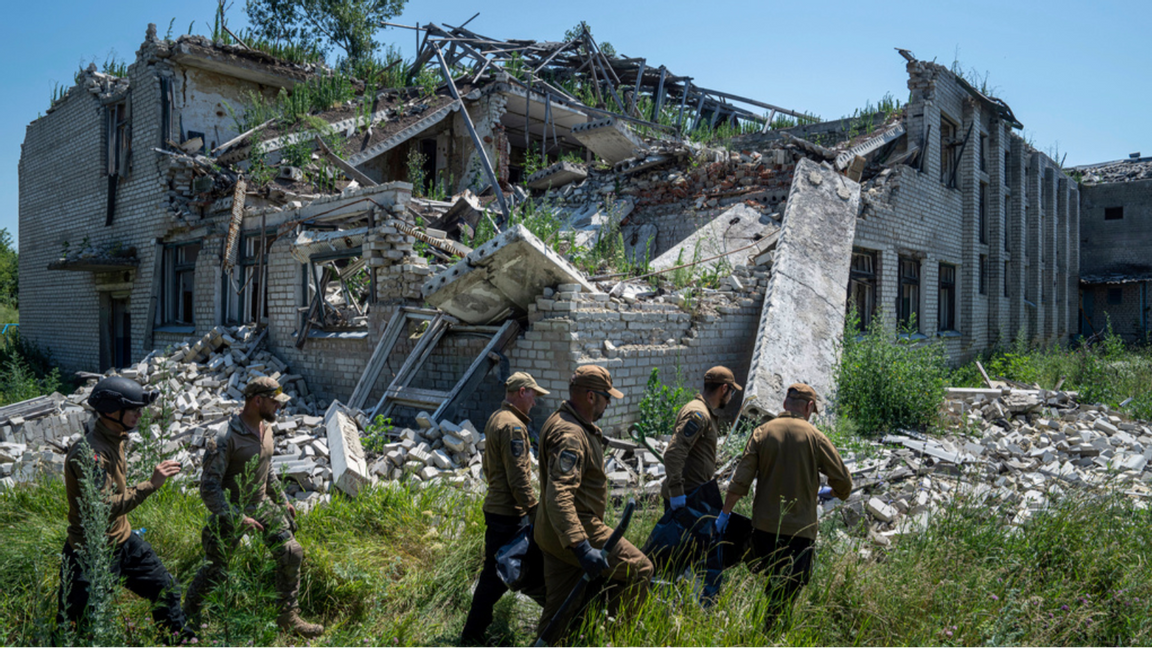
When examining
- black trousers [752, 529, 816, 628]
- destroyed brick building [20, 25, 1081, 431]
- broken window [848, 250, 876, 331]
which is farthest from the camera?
broken window [848, 250, 876, 331]

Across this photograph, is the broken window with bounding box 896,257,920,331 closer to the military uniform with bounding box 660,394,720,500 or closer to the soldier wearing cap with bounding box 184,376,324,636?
the military uniform with bounding box 660,394,720,500

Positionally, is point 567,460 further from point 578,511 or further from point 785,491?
point 785,491

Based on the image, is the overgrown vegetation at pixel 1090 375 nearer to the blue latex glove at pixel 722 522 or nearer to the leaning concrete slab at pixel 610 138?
the leaning concrete slab at pixel 610 138

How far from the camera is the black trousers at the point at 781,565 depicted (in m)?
3.43

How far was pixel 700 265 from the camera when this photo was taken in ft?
30.5

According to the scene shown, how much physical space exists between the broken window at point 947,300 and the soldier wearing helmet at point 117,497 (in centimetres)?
1442

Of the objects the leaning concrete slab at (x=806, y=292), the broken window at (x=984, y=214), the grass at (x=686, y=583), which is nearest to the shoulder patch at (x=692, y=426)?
the grass at (x=686, y=583)

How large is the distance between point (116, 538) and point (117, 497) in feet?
0.74

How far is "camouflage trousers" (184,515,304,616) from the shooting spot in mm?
3354

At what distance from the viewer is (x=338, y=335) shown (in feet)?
28.6

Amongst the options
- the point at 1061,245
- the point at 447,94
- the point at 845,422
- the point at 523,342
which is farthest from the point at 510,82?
the point at 1061,245

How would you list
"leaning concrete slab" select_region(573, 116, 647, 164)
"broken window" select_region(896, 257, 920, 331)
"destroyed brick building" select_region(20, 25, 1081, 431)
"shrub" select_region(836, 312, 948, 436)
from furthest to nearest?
"leaning concrete slab" select_region(573, 116, 647, 164) < "broken window" select_region(896, 257, 920, 331) < "shrub" select_region(836, 312, 948, 436) < "destroyed brick building" select_region(20, 25, 1081, 431)

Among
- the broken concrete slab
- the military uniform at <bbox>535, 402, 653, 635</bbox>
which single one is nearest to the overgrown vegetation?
the broken concrete slab

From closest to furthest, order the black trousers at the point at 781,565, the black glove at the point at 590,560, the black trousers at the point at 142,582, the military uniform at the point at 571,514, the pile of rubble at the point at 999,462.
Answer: the black glove at the point at 590,560 → the military uniform at the point at 571,514 → the black trousers at the point at 142,582 → the black trousers at the point at 781,565 → the pile of rubble at the point at 999,462
